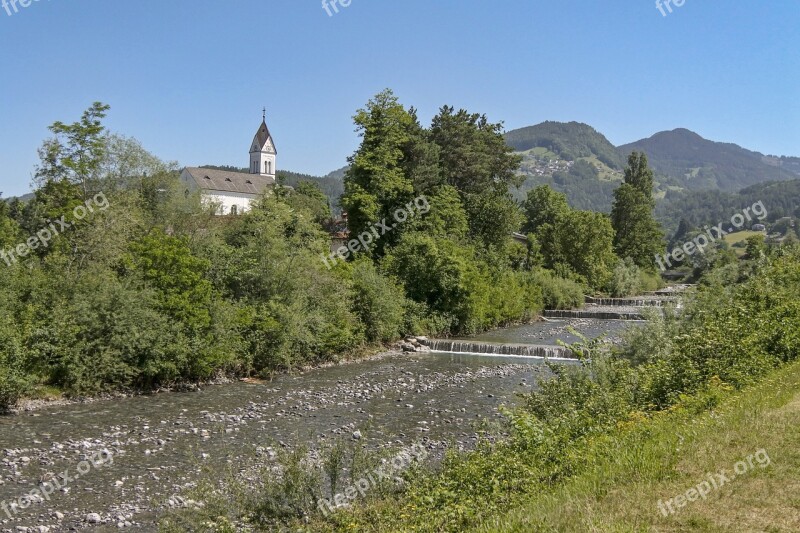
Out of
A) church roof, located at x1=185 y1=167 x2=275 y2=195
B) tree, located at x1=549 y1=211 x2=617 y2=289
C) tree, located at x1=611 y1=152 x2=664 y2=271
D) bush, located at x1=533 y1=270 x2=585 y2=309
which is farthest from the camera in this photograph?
church roof, located at x1=185 y1=167 x2=275 y2=195

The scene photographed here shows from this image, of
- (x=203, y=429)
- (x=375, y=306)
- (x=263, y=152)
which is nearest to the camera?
(x=203, y=429)

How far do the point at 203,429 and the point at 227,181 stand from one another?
98.4 m

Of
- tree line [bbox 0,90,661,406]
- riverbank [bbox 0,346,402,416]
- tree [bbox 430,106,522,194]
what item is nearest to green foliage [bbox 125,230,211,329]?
tree line [bbox 0,90,661,406]

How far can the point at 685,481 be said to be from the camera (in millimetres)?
8930

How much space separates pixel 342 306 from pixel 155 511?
22.4m

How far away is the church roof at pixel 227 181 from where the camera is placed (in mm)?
109188

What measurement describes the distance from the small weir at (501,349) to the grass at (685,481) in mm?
25798

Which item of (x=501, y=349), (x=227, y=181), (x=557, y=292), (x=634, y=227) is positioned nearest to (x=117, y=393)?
(x=501, y=349)

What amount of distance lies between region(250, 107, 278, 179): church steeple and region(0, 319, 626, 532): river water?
113854mm

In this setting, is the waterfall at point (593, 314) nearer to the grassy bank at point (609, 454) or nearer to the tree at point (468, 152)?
the tree at point (468, 152)

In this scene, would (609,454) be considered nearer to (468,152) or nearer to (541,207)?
(468,152)

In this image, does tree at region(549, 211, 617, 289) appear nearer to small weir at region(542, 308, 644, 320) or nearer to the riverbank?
small weir at region(542, 308, 644, 320)

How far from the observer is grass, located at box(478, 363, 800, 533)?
775 cm

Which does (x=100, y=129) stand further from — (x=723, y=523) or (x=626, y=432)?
(x=723, y=523)
